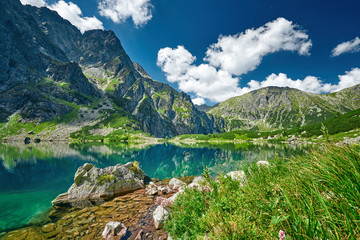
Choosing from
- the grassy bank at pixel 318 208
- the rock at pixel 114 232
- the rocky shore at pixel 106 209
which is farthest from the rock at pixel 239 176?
the rock at pixel 114 232

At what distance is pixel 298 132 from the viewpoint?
153m

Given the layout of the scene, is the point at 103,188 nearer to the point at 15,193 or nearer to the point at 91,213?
the point at 91,213

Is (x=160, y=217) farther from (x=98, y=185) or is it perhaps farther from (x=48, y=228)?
(x=98, y=185)

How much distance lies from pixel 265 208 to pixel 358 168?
218cm

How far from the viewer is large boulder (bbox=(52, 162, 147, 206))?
17.2 metres

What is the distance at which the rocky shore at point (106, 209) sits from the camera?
10094mm

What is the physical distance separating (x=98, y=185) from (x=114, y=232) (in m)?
10.3

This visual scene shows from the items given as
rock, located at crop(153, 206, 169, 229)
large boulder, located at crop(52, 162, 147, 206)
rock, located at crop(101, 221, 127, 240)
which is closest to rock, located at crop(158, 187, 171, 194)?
large boulder, located at crop(52, 162, 147, 206)

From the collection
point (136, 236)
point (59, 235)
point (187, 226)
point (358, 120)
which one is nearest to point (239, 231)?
point (187, 226)

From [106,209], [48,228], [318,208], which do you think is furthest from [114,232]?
[318,208]

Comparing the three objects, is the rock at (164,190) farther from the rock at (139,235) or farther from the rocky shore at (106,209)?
the rock at (139,235)

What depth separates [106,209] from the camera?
14133 mm

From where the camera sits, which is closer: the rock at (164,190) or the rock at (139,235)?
the rock at (139,235)

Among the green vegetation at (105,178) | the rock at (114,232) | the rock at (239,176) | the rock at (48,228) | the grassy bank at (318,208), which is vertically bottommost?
the rock at (48,228)
